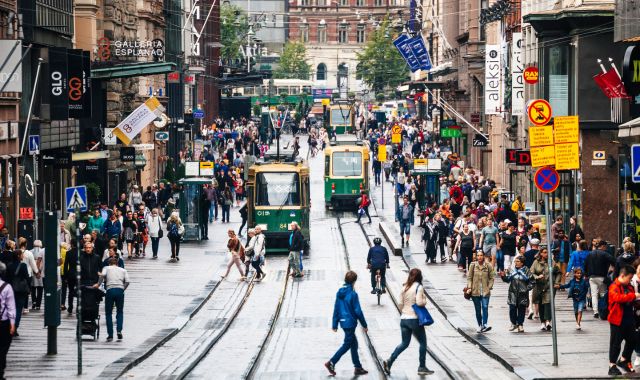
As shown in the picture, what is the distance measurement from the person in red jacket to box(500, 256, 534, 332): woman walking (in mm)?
6062

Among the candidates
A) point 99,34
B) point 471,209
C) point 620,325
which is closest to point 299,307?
point 471,209

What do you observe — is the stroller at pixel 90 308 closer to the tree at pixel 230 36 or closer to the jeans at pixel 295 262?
the jeans at pixel 295 262

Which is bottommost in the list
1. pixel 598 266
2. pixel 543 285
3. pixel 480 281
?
pixel 543 285

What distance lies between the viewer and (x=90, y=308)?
26.7 meters

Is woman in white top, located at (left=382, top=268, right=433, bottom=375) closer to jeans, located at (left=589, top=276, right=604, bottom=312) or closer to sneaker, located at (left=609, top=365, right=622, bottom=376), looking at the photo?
sneaker, located at (left=609, top=365, right=622, bottom=376)

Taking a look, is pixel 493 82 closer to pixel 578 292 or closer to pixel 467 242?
pixel 467 242

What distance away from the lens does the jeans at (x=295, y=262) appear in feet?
135

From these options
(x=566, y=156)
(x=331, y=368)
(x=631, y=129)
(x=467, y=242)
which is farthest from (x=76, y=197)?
(x=467, y=242)

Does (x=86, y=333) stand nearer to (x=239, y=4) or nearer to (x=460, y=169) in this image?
(x=460, y=169)

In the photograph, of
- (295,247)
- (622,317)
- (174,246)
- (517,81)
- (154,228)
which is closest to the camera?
(622,317)

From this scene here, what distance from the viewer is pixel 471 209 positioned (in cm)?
4434

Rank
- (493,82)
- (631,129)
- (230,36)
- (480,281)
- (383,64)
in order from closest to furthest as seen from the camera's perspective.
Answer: (480,281) < (631,129) < (493,82) < (383,64) < (230,36)

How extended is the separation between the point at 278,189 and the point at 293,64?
129m

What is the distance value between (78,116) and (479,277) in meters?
20.8
